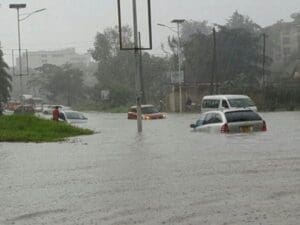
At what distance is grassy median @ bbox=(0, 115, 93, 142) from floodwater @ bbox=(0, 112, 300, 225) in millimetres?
6756

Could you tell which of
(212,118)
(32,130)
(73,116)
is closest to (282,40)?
(73,116)

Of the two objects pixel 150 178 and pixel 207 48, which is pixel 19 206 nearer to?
pixel 150 178

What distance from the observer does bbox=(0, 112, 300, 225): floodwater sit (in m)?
9.68

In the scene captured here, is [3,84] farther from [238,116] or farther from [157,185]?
[157,185]

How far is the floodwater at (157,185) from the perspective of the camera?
9677mm

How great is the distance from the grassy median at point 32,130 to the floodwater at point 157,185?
676 cm

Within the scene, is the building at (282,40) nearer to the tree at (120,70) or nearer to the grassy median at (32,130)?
the tree at (120,70)

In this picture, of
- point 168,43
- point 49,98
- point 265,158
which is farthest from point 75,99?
point 265,158

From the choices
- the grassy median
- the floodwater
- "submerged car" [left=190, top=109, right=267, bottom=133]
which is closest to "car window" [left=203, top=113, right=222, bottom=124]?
"submerged car" [left=190, top=109, right=267, bottom=133]

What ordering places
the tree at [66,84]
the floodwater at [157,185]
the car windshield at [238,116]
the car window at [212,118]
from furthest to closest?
the tree at [66,84] < the car window at [212,118] < the car windshield at [238,116] < the floodwater at [157,185]

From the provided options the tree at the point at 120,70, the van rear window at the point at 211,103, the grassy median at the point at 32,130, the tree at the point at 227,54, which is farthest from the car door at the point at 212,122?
the tree at the point at 120,70

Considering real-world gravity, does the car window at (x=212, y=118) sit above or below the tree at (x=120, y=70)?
below

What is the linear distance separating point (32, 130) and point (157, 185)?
21.0 m

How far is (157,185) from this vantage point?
12.9 meters
